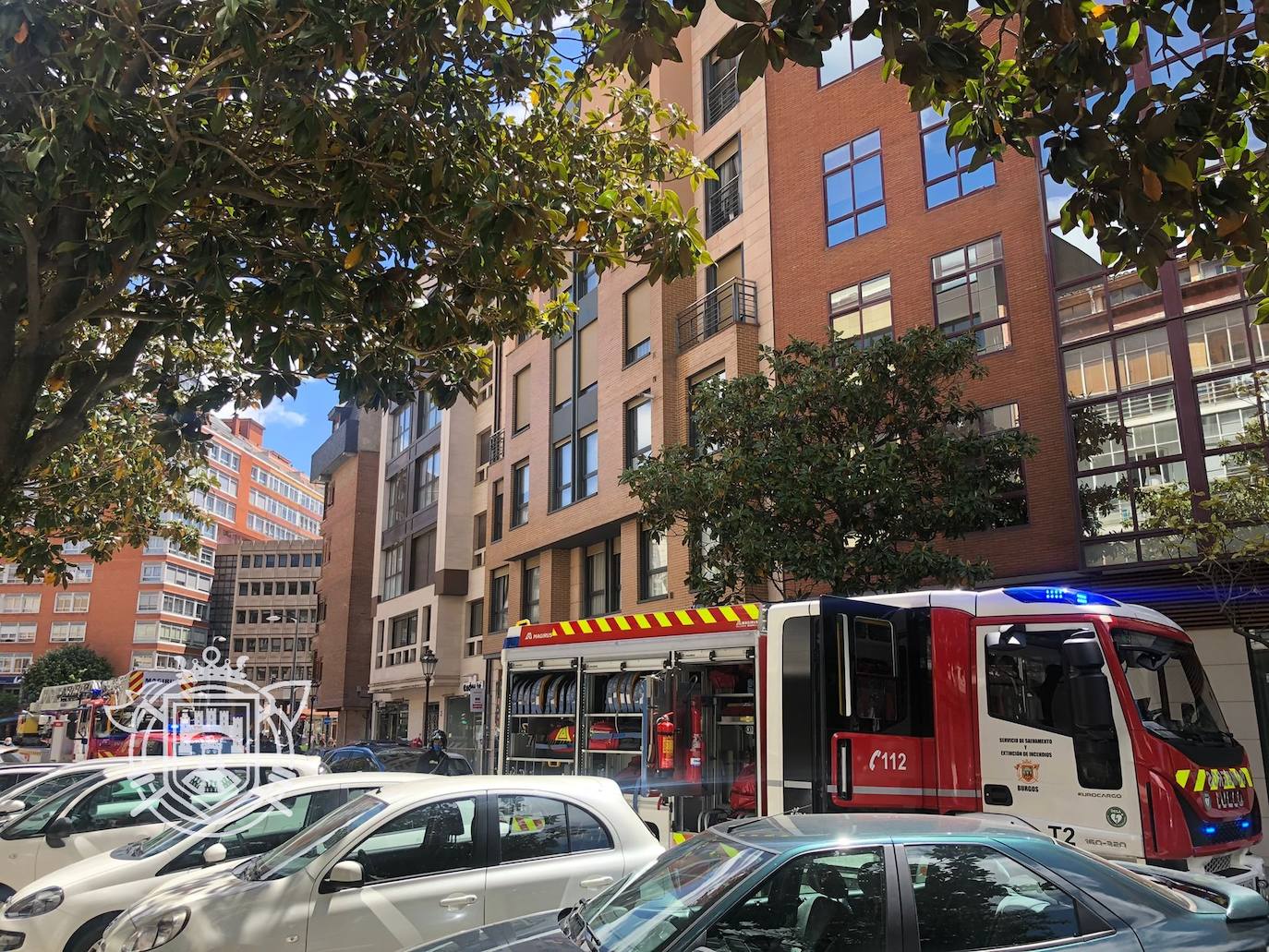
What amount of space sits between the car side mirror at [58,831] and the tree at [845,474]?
970 cm

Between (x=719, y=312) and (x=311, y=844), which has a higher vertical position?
(x=719, y=312)

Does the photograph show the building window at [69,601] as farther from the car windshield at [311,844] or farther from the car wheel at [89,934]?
the car windshield at [311,844]

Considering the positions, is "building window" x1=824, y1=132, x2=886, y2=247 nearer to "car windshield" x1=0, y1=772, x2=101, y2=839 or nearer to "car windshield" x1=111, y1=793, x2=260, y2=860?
"car windshield" x1=111, y1=793, x2=260, y2=860

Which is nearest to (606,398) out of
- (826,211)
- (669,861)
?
(826,211)

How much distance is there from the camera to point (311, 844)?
634 centimetres

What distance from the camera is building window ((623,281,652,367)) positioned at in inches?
1057

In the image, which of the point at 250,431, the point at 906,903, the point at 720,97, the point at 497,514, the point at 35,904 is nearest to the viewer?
the point at 906,903

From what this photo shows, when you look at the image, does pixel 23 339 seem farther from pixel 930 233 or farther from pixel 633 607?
pixel 633 607

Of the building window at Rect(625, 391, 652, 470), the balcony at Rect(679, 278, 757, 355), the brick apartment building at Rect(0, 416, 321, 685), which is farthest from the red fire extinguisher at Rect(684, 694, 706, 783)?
the brick apartment building at Rect(0, 416, 321, 685)

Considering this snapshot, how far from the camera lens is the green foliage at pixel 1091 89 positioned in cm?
483

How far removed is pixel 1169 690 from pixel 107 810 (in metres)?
9.74

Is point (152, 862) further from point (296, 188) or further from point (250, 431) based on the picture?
point (250, 431)

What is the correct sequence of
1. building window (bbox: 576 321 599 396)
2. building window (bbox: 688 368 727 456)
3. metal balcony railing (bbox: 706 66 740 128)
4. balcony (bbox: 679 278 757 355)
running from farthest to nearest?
1. building window (bbox: 576 321 599 396)
2. metal balcony railing (bbox: 706 66 740 128)
3. balcony (bbox: 679 278 757 355)
4. building window (bbox: 688 368 727 456)

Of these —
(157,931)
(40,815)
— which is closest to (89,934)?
(157,931)
